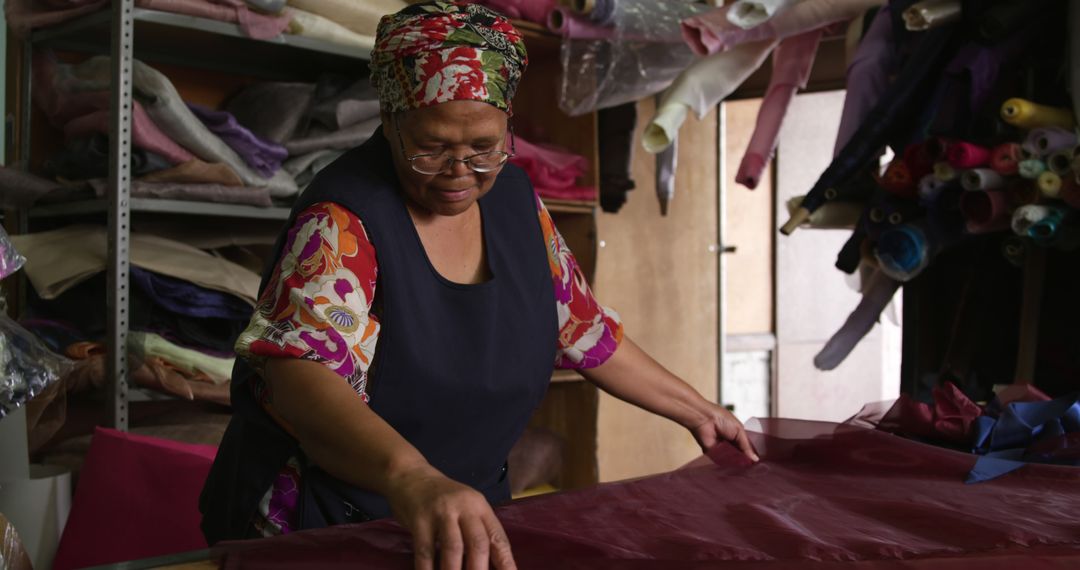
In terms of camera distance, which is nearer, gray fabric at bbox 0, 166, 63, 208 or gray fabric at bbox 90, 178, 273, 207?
gray fabric at bbox 90, 178, 273, 207

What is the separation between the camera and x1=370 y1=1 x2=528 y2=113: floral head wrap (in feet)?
4.01

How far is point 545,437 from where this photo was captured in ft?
10.5

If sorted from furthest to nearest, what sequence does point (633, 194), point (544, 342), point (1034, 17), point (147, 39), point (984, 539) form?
point (633, 194), point (147, 39), point (1034, 17), point (544, 342), point (984, 539)

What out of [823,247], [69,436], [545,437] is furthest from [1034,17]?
[823,247]

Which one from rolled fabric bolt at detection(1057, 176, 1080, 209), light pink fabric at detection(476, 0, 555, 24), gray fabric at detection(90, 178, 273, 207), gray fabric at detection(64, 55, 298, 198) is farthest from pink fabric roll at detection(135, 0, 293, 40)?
rolled fabric bolt at detection(1057, 176, 1080, 209)

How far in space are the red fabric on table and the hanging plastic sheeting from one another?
153 cm

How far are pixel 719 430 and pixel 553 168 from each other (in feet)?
5.46

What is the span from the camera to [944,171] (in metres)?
2.03

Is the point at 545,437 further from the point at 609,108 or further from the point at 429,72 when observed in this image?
the point at 429,72

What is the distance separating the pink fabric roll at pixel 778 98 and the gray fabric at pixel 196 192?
1208 mm

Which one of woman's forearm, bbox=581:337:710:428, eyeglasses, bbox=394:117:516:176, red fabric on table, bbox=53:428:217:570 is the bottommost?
red fabric on table, bbox=53:428:217:570

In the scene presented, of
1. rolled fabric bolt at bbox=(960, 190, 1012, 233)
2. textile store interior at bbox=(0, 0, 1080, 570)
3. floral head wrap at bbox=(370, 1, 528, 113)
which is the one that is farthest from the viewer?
rolled fabric bolt at bbox=(960, 190, 1012, 233)

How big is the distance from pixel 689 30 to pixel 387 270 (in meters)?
1.64

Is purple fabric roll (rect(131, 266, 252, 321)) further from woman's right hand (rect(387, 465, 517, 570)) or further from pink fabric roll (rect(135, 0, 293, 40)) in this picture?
woman's right hand (rect(387, 465, 517, 570))
